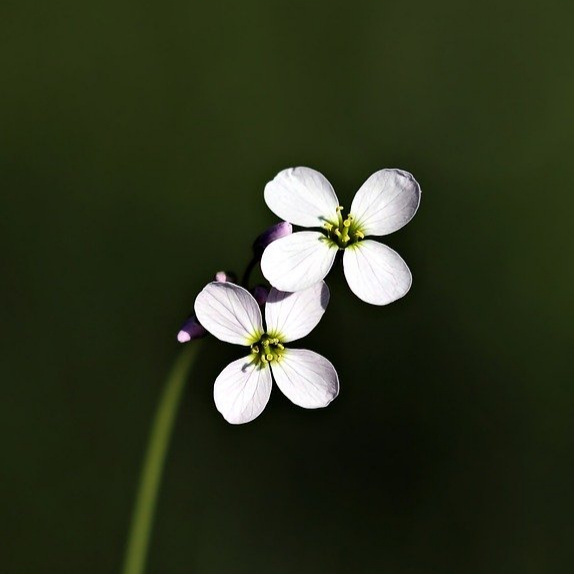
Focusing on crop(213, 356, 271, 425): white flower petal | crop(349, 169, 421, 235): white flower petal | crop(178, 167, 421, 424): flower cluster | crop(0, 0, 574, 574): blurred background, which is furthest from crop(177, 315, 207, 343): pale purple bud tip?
crop(0, 0, 574, 574): blurred background

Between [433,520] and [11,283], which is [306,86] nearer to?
[11,283]

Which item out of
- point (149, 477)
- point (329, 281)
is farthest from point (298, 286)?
point (329, 281)

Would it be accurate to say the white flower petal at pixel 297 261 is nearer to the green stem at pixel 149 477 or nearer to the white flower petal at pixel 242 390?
the white flower petal at pixel 242 390

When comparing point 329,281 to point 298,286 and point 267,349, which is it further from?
point 298,286

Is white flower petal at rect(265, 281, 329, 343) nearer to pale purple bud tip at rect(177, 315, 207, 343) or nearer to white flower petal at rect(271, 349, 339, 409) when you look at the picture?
white flower petal at rect(271, 349, 339, 409)

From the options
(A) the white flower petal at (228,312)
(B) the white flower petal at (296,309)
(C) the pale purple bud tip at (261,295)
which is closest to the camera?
(A) the white flower petal at (228,312)

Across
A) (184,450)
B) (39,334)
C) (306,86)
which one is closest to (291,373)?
(184,450)

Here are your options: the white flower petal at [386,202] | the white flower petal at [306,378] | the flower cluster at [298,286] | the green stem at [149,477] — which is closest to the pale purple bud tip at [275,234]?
the flower cluster at [298,286]
